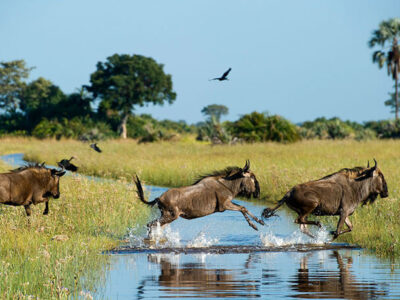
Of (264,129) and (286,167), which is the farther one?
(264,129)

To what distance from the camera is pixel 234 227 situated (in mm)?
16906

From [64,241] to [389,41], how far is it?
6726 cm

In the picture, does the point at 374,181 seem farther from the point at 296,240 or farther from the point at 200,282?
the point at 200,282

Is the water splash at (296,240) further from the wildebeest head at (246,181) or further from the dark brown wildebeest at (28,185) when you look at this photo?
the dark brown wildebeest at (28,185)

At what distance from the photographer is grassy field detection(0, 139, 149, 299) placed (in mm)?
8625

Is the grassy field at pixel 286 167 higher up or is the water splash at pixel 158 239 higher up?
the grassy field at pixel 286 167

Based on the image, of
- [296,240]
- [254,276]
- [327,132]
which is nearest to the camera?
[254,276]

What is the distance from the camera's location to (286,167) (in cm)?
2703

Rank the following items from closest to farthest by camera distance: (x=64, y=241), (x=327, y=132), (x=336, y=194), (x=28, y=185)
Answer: (x=64, y=241), (x=28, y=185), (x=336, y=194), (x=327, y=132)

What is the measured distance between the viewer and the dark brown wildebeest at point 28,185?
12211 mm

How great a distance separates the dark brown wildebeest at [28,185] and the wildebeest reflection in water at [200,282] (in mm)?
2642

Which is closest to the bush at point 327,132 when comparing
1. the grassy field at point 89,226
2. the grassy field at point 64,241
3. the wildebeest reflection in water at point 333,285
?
the grassy field at point 89,226

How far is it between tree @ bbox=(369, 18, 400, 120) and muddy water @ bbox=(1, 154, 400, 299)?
201 feet

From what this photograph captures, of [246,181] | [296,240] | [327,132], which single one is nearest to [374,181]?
[296,240]
